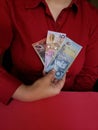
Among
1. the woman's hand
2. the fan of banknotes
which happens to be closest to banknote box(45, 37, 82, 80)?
the fan of banknotes

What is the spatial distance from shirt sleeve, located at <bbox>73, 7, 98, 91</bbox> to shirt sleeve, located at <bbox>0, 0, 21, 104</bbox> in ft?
1.23

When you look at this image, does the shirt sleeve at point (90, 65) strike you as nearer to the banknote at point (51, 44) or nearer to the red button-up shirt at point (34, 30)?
the red button-up shirt at point (34, 30)

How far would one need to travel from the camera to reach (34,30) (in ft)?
3.69

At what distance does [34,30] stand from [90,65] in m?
0.36

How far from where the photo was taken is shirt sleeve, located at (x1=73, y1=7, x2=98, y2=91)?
1237 mm

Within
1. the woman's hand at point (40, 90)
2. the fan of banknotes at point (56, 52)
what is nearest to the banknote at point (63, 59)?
the fan of banknotes at point (56, 52)

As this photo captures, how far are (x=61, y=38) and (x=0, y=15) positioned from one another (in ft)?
0.89

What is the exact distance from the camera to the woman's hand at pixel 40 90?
0.98 metres

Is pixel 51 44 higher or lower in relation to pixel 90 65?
higher

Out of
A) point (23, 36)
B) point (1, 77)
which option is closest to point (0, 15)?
point (23, 36)

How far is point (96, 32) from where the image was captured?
1.24 m

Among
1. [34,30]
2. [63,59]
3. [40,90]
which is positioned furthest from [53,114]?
[34,30]

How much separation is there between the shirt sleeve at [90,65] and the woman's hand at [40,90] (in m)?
0.32

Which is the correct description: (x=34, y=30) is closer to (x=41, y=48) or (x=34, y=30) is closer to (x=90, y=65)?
(x=41, y=48)
